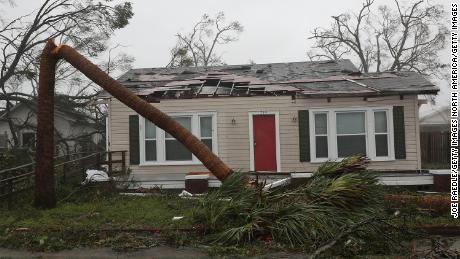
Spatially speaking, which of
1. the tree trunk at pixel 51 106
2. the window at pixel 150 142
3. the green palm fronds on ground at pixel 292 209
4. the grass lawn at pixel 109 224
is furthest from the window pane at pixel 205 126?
the green palm fronds on ground at pixel 292 209

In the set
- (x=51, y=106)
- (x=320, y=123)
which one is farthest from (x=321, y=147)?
(x=51, y=106)

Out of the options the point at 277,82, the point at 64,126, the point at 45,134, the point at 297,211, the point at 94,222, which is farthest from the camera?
the point at 64,126

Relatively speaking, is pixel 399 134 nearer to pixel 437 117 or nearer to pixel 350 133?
pixel 350 133

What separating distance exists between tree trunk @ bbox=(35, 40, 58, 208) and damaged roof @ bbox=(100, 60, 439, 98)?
186 inches

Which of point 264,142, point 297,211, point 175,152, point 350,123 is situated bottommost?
point 297,211

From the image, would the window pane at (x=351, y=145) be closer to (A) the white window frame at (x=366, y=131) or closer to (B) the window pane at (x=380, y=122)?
(A) the white window frame at (x=366, y=131)

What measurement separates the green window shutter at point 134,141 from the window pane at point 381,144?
730 cm

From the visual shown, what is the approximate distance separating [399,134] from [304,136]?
9.03 ft

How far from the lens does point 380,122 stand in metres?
13.3

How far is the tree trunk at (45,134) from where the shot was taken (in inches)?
368

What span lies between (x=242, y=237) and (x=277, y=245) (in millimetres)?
579

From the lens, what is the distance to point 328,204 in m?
7.41

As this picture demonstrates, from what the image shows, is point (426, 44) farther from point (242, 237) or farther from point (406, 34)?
point (242, 237)

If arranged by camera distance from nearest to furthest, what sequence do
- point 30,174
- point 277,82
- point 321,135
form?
1. point 30,174
2. point 321,135
3. point 277,82
